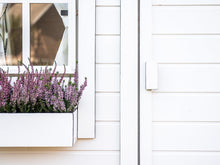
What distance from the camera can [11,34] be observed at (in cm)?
121

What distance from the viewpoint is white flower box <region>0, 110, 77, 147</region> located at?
998 mm

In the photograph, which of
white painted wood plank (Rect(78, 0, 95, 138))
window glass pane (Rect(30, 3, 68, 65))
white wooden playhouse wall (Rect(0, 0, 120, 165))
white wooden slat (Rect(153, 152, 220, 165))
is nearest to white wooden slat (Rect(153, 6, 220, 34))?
white wooden playhouse wall (Rect(0, 0, 120, 165))

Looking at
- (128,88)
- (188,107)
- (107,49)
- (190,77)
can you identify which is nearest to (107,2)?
(107,49)

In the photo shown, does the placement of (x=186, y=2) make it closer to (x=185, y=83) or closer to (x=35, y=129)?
(x=185, y=83)

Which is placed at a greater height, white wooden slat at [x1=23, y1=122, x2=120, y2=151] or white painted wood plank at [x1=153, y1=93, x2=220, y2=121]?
white painted wood plank at [x1=153, y1=93, x2=220, y2=121]

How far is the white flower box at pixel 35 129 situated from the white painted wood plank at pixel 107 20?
52 centimetres

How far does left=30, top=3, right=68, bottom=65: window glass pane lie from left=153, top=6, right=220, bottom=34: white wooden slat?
53 centimetres

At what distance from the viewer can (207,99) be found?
3.92 ft

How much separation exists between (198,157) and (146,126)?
35 centimetres

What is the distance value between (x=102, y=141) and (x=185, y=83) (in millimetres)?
577

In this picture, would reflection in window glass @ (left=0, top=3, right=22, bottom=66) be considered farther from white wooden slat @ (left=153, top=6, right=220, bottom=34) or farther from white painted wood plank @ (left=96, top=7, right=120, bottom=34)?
white wooden slat @ (left=153, top=6, right=220, bottom=34)

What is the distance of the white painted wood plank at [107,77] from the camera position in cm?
120

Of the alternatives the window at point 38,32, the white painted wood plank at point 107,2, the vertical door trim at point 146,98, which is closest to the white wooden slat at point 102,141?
the vertical door trim at point 146,98

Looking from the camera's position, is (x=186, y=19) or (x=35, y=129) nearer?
(x=35, y=129)
